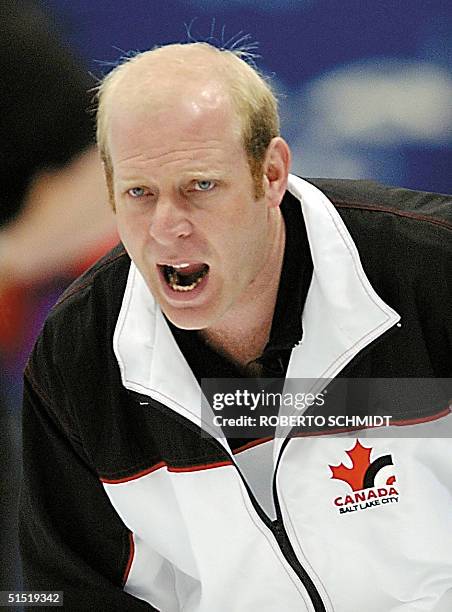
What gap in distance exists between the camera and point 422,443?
129 centimetres

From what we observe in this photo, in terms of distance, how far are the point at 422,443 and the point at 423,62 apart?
522mm

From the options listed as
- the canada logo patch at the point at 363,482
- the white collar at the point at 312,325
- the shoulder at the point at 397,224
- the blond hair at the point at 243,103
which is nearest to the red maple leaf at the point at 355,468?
the canada logo patch at the point at 363,482

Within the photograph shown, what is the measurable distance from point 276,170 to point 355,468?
1.27 feet

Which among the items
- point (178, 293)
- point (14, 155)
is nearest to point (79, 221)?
point (14, 155)

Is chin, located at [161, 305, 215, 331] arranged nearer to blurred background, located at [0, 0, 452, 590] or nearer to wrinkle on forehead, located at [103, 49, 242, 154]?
wrinkle on forehead, located at [103, 49, 242, 154]

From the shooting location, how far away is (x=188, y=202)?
1111 millimetres

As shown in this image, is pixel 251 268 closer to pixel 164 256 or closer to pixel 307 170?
pixel 164 256

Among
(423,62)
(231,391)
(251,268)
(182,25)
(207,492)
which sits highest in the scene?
(182,25)

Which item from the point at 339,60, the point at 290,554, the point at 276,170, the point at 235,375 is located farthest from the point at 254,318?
the point at 339,60

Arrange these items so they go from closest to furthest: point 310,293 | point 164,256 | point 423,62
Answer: point 164,256
point 310,293
point 423,62

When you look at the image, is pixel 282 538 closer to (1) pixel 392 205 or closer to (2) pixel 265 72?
(1) pixel 392 205

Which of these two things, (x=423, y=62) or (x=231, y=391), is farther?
(x=423, y=62)

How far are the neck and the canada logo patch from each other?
175 millimetres

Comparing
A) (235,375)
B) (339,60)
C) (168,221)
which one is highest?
(339,60)
